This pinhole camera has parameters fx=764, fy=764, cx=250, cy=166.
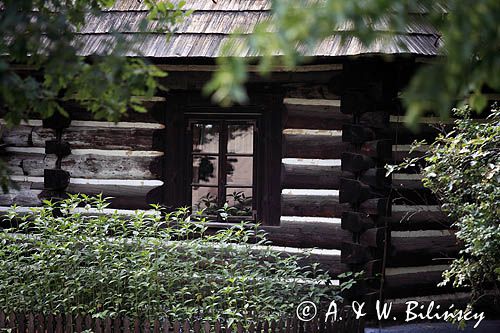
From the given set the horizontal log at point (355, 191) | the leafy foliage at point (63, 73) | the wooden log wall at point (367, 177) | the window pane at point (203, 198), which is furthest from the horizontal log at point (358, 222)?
the leafy foliage at point (63, 73)

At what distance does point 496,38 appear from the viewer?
2246 mm

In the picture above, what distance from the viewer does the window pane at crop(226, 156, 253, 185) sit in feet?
25.7

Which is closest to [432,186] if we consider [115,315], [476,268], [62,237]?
[476,268]

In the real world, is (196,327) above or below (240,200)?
below

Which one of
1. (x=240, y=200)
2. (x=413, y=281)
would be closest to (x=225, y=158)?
(x=240, y=200)

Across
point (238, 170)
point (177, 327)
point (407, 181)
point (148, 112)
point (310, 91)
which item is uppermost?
point (310, 91)

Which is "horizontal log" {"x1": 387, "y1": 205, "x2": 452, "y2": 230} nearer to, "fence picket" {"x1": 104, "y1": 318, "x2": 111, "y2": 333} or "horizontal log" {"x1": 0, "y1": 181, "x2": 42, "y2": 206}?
"fence picket" {"x1": 104, "y1": 318, "x2": 111, "y2": 333}

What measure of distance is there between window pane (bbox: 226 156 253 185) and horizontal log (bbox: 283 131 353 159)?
55 cm

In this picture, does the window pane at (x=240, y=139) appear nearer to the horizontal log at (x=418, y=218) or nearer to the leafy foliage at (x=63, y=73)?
the horizontal log at (x=418, y=218)

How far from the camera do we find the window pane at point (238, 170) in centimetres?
783

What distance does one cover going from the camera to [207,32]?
7.33 m

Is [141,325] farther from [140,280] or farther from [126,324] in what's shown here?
[140,280]

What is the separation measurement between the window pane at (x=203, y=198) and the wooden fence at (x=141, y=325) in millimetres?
1654

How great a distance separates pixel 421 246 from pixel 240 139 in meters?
2.10
